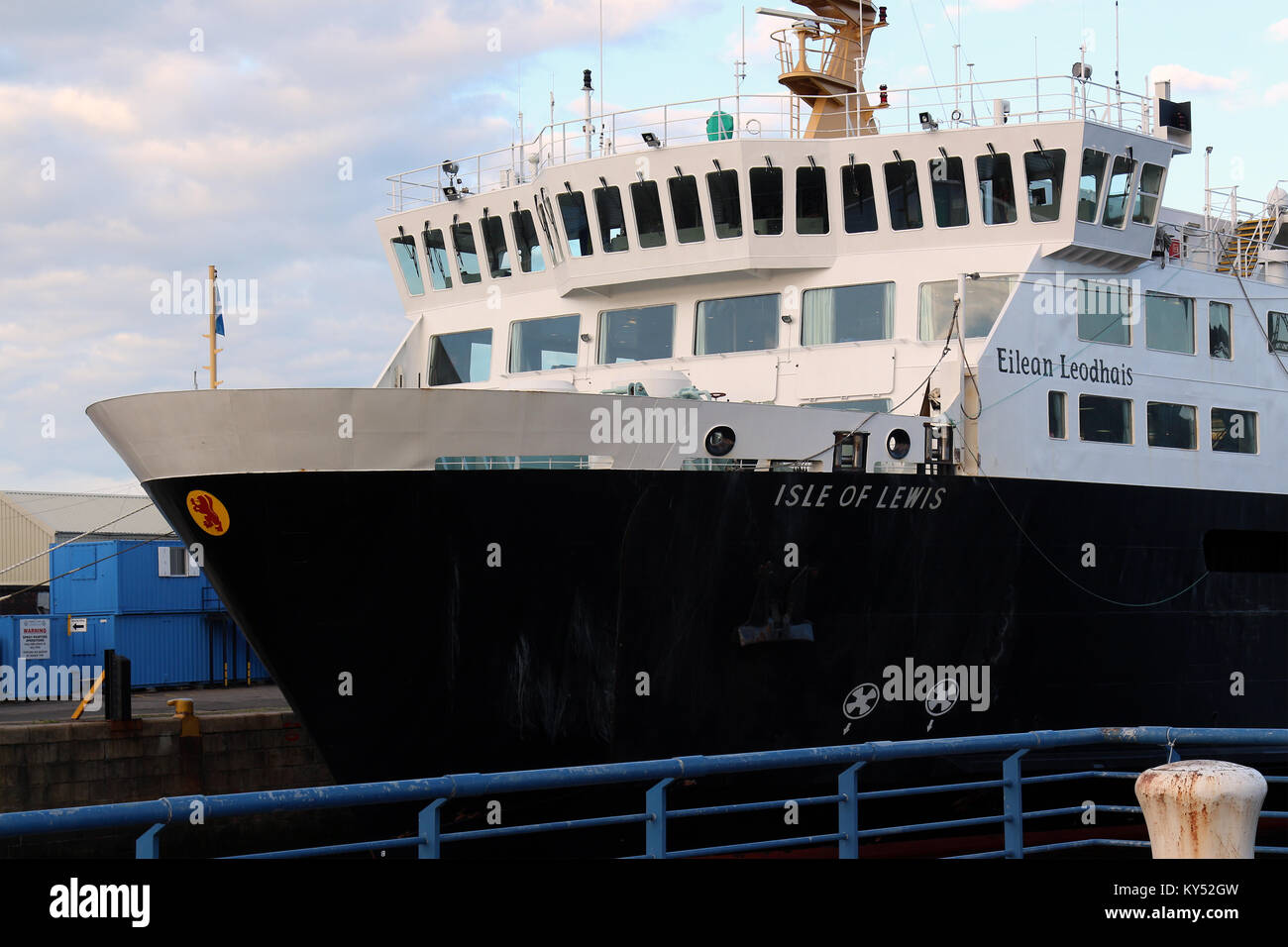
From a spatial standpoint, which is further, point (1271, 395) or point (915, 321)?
point (1271, 395)

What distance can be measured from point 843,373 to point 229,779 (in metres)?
11.4

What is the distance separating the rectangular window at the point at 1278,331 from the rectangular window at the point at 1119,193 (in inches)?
140

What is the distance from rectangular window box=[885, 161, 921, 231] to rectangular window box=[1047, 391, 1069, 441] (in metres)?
2.65

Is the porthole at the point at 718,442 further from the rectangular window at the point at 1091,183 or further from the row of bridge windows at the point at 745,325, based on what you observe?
the rectangular window at the point at 1091,183

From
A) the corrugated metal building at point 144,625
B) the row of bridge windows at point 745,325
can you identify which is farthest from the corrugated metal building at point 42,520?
the row of bridge windows at point 745,325

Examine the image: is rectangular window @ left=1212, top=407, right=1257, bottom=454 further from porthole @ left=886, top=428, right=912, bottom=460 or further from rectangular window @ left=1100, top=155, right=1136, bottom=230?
porthole @ left=886, top=428, right=912, bottom=460

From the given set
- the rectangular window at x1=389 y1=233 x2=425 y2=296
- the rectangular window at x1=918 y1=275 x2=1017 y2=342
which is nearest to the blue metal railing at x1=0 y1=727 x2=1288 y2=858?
the rectangular window at x1=918 y1=275 x2=1017 y2=342

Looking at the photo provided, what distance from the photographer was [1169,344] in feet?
58.0

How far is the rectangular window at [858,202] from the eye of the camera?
664 inches

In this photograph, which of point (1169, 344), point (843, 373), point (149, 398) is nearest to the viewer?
point (149, 398)

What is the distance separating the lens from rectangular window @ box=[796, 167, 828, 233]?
16828mm

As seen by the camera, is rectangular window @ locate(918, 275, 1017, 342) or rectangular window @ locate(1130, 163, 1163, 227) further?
rectangular window @ locate(1130, 163, 1163, 227)
